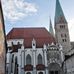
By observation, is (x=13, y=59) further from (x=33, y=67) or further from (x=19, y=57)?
(x=33, y=67)

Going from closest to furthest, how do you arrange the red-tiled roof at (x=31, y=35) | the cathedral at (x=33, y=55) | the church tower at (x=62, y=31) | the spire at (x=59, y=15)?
the cathedral at (x=33, y=55), the red-tiled roof at (x=31, y=35), the church tower at (x=62, y=31), the spire at (x=59, y=15)

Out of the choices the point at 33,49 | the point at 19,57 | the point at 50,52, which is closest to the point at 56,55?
the point at 50,52

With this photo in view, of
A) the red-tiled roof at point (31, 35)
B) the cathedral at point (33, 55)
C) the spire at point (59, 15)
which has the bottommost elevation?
the cathedral at point (33, 55)

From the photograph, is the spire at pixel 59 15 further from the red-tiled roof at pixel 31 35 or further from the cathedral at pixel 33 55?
the cathedral at pixel 33 55

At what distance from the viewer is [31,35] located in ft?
171

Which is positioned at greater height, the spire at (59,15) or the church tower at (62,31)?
the spire at (59,15)

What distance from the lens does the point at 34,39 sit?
4988 centimetres

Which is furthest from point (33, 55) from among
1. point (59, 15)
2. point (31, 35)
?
point (59, 15)

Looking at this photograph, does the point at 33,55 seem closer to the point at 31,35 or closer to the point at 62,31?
the point at 31,35

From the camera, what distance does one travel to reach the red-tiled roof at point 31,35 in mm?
50131

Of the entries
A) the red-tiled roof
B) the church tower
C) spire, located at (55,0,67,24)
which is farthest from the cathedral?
spire, located at (55,0,67,24)

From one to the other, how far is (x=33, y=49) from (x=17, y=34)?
23.3 feet

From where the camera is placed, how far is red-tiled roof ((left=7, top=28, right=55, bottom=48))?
50.1m

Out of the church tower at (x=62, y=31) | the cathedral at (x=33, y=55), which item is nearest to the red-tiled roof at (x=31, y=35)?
the cathedral at (x=33, y=55)
